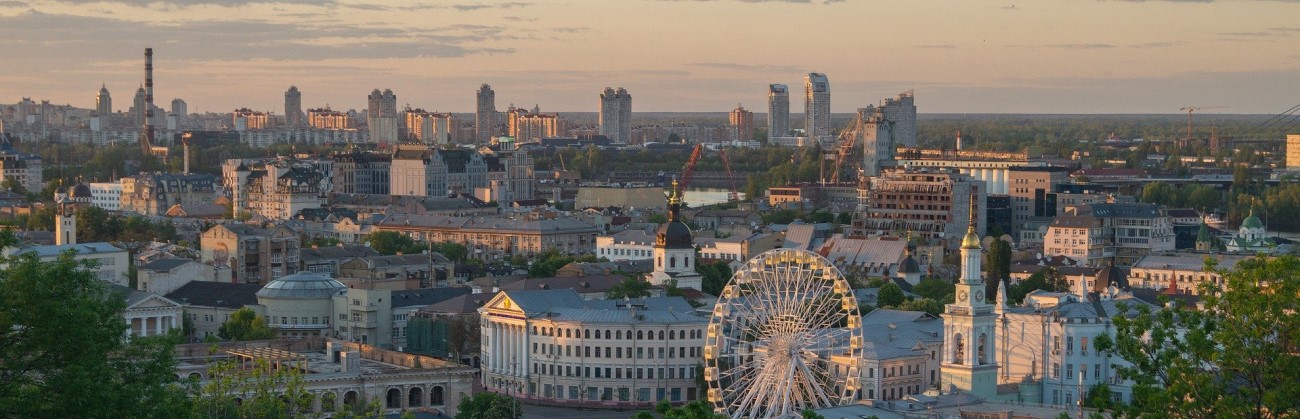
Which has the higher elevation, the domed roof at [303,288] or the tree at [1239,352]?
the tree at [1239,352]

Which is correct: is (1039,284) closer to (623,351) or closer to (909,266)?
(909,266)

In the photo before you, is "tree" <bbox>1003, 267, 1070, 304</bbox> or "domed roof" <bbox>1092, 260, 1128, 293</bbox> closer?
"domed roof" <bbox>1092, 260, 1128, 293</bbox>

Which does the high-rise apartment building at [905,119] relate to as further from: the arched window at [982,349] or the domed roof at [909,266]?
the arched window at [982,349]

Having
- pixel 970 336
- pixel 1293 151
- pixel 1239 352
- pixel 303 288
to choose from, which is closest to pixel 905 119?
pixel 1293 151

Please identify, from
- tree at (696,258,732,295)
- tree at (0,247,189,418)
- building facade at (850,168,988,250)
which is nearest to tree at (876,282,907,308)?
tree at (696,258,732,295)

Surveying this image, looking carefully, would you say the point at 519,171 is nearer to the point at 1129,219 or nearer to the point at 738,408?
the point at 1129,219

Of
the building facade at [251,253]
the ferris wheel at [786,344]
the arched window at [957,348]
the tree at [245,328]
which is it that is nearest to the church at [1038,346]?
the arched window at [957,348]

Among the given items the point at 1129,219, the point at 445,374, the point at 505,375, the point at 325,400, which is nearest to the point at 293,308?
the point at 505,375

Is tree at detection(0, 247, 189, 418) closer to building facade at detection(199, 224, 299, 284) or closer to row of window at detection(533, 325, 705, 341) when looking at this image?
row of window at detection(533, 325, 705, 341)
